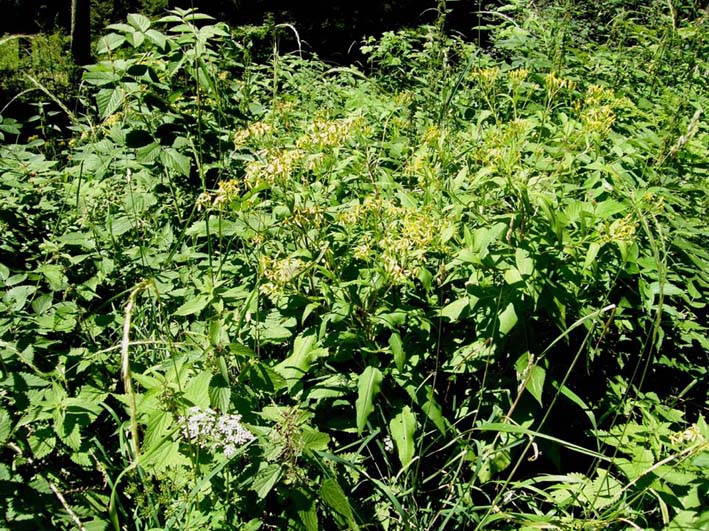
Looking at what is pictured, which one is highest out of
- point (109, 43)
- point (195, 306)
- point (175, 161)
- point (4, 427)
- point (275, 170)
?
point (109, 43)

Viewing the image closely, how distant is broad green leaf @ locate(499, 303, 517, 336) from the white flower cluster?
76cm

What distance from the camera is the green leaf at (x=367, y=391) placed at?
4.96 ft

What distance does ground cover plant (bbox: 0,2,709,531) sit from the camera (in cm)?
150

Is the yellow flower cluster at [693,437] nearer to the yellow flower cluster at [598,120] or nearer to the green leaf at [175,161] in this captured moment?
the yellow flower cluster at [598,120]

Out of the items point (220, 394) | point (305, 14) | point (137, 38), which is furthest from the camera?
point (305, 14)

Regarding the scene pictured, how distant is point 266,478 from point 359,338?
0.48 meters

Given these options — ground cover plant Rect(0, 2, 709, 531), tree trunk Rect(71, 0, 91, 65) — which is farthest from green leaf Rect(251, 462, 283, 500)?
tree trunk Rect(71, 0, 91, 65)

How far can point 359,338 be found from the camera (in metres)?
1.67

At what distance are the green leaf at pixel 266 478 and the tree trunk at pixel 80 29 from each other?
23.4 feet

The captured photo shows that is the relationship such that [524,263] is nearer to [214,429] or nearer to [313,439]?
[313,439]

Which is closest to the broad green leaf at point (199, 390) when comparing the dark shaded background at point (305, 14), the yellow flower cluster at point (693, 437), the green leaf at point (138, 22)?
the yellow flower cluster at point (693, 437)

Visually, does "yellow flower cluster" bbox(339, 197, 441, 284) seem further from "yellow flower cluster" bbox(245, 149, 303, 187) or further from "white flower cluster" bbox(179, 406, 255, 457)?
"white flower cluster" bbox(179, 406, 255, 457)

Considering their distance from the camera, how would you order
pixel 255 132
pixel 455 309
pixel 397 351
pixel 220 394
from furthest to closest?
1. pixel 255 132
2. pixel 455 309
3. pixel 397 351
4. pixel 220 394

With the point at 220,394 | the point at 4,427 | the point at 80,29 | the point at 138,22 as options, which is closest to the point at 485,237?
the point at 220,394
